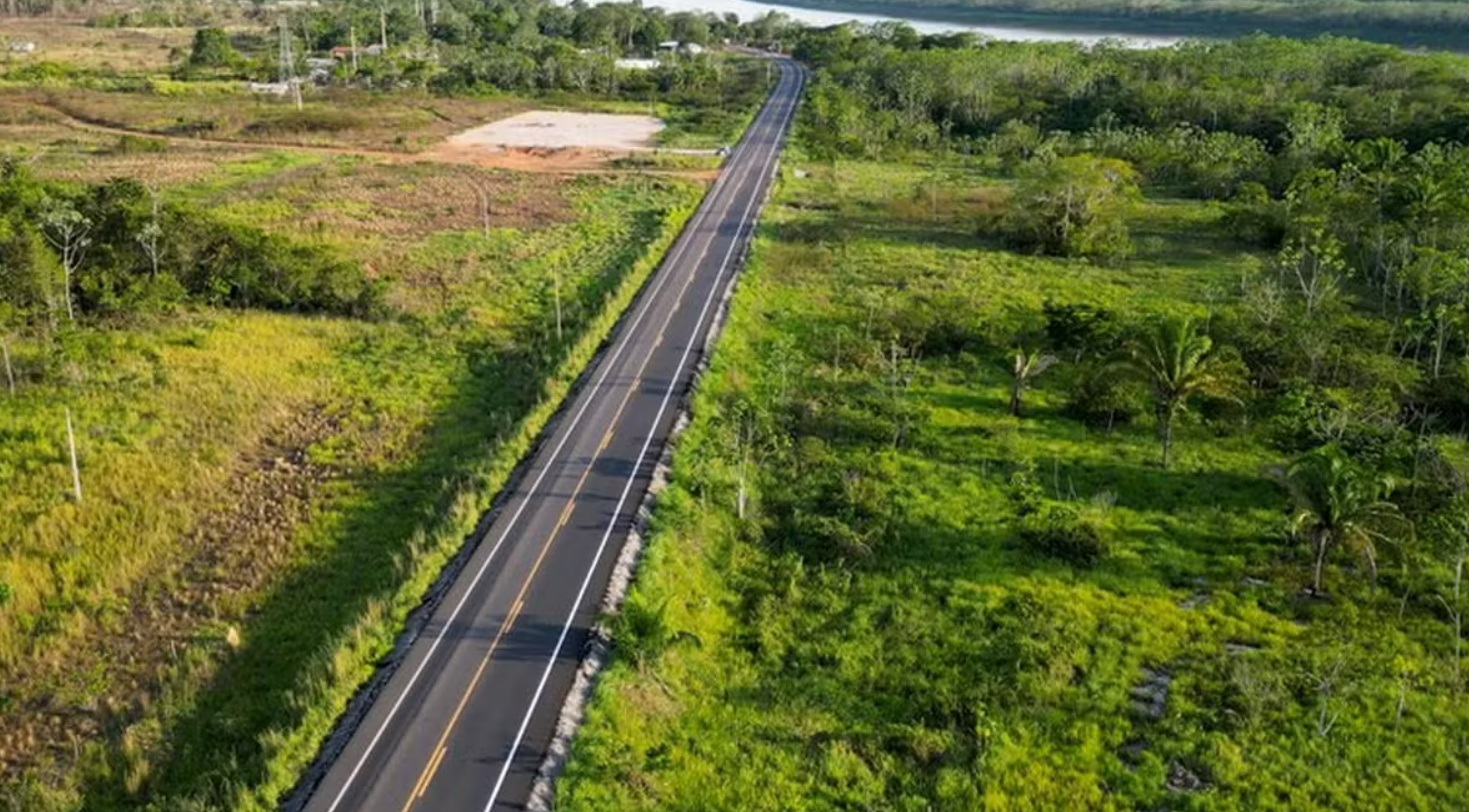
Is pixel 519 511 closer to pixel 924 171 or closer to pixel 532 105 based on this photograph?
pixel 924 171

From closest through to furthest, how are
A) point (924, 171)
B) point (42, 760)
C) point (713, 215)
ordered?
1. point (42, 760)
2. point (713, 215)
3. point (924, 171)

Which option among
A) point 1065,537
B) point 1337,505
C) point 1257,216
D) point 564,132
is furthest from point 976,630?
point 564,132

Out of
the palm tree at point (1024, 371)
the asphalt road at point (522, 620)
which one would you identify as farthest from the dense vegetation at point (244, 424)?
the palm tree at point (1024, 371)

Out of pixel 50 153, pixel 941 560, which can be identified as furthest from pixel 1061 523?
pixel 50 153

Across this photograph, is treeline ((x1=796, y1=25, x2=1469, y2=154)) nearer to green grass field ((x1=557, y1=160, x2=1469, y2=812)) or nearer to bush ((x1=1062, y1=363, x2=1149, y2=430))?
bush ((x1=1062, y1=363, x2=1149, y2=430))

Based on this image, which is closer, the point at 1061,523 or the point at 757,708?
the point at 757,708

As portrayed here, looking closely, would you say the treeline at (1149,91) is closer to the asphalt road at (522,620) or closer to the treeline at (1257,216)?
the treeline at (1257,216)

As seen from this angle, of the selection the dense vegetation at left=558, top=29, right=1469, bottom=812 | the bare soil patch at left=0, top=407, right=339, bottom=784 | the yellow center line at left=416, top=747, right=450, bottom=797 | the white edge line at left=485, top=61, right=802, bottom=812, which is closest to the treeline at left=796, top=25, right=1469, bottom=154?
the dense vegetation at left=558, top=29, right=1469, bottom=812
